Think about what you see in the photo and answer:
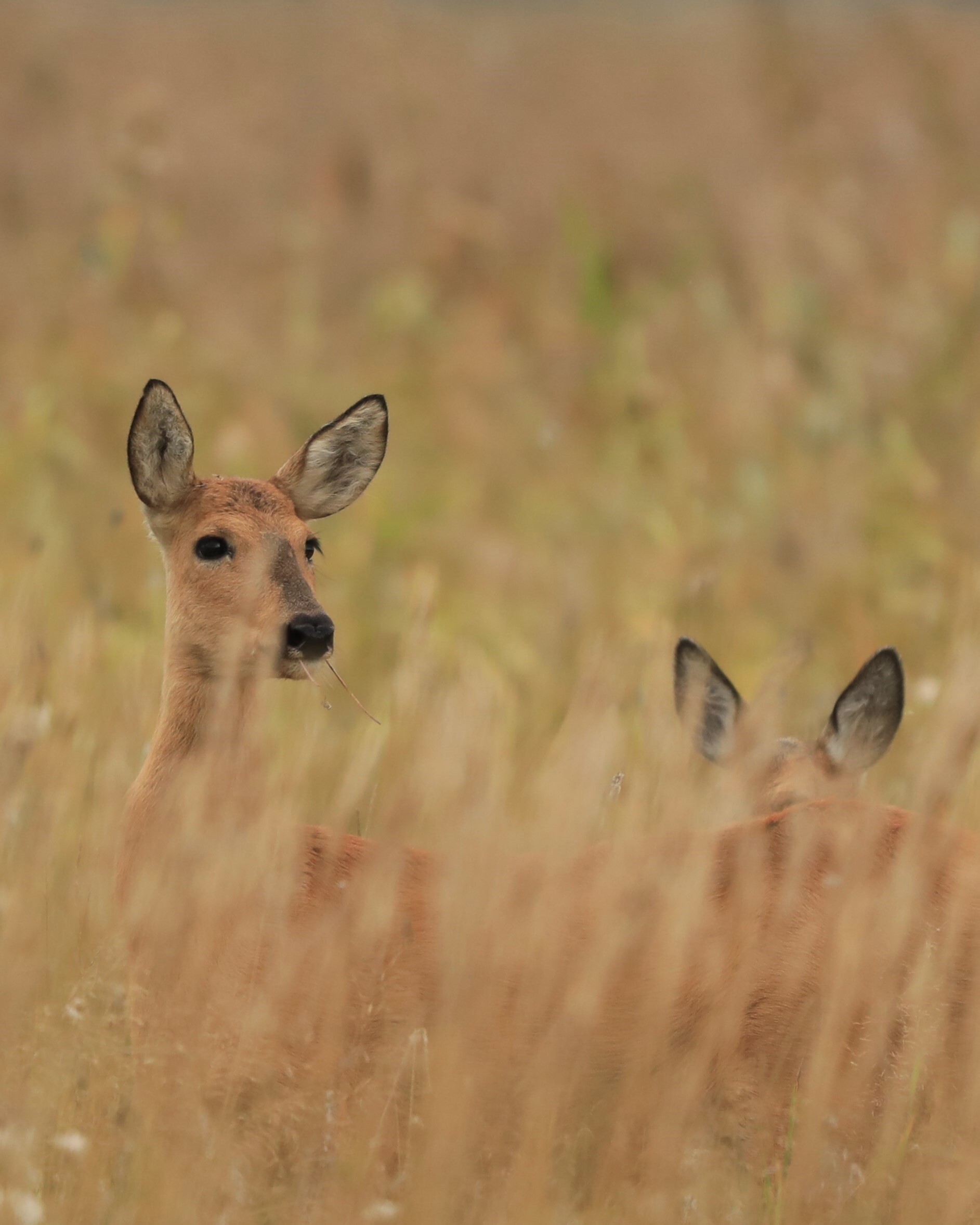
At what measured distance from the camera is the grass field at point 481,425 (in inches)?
119

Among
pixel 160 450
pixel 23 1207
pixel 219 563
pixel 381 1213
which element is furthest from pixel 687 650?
pixel 23 1207

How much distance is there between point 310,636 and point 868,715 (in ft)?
6.47

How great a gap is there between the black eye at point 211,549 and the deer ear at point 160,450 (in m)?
0.14

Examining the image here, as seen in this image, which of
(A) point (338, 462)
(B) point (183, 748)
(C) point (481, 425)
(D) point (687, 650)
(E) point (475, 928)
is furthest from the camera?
(C) point (481, 425)

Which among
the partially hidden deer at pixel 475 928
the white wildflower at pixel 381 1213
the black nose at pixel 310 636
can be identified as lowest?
the white wildflower at pixel 381 1213

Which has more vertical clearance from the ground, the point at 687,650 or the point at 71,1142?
the point at 687,650

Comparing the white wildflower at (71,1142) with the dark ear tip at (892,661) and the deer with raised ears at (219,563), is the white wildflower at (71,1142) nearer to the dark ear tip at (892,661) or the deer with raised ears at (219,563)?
the deer with raised ears at (219,563)

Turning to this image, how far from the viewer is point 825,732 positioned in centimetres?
484

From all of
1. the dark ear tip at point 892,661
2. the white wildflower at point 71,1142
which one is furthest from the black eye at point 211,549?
the dark ear tip at point 892,661

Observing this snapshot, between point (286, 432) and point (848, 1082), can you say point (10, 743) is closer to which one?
point (848, 1082)

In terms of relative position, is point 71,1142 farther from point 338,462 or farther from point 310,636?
point 338,462

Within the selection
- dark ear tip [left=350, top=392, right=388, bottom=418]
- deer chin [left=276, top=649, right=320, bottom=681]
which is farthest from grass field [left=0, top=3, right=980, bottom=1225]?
dark ear tip [left=350, top=392, right=388, bottom=418]

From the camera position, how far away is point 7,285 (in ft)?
39.1

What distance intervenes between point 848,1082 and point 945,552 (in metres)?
4.38
